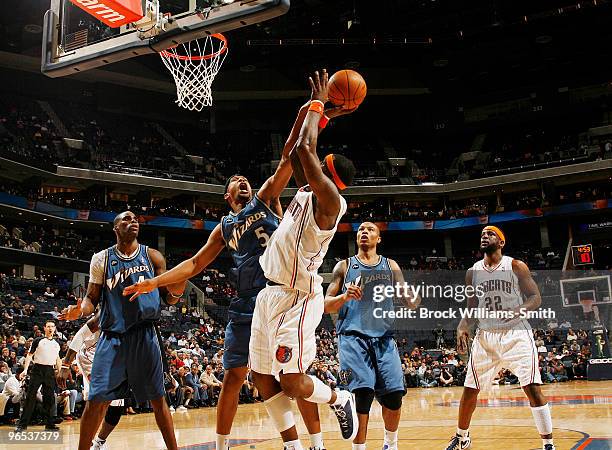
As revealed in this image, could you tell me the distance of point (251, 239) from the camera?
5.08 meters

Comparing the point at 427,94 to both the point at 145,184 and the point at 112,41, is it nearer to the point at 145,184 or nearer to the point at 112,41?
the point at 145,184

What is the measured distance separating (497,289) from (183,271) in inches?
128

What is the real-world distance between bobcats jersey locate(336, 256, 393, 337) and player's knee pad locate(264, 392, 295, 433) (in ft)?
4.33

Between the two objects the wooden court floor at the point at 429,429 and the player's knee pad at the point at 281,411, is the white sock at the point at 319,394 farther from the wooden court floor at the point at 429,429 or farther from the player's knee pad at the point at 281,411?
the wooden court floor at the point at 429,429

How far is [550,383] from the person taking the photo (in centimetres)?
2045

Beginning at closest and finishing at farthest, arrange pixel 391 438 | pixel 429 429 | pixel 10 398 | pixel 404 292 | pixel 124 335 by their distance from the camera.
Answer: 1. pixel 124 335
2. pixel 391 438
3. pixel 404 292
4. pixel 429 429
5. pixel 10 398

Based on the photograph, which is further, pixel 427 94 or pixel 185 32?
pixel 427 94

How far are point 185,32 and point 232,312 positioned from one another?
10.9ft

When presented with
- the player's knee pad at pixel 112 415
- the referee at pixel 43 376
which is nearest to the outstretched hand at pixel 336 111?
the player's knee pad at pixel 112 415

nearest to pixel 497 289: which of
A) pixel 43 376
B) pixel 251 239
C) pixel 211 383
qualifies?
pixel 251 239

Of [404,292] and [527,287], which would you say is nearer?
[404,292]

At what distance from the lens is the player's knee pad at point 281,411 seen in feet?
14.3

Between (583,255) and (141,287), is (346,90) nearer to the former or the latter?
(141,287)

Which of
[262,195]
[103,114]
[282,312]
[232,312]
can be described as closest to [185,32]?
[262,195]
